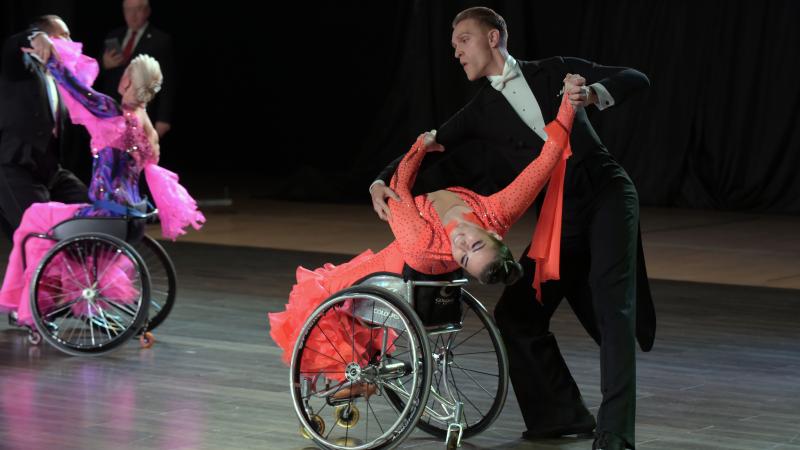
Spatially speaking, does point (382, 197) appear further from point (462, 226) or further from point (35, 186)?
point (35, 186)

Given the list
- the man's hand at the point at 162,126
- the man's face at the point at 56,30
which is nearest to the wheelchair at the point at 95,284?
the man's face at the point at 56,30

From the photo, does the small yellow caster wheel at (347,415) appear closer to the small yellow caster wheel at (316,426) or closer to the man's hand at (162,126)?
the small yellow caster wheel at (316,426)

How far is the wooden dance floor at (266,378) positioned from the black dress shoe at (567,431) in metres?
0.03

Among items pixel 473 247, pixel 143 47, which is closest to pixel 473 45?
pixel 473 247

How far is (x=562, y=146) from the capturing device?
359 cm

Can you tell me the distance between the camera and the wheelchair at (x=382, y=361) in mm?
3516

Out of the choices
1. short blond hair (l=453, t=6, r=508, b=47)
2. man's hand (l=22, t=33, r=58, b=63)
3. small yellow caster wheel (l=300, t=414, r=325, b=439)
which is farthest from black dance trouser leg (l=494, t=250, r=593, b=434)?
man's hand (l=22, t=33, r=58, b=63)

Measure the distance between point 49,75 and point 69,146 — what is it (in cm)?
646

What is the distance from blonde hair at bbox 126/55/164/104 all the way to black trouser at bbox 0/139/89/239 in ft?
1.79

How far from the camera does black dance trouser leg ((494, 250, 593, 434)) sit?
3.98 m

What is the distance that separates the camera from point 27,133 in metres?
5.49

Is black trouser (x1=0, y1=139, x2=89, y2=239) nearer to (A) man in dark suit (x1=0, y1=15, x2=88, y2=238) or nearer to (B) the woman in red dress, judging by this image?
(A) man in dark suit (x1=0, y1=15, x2=88, y2=238)

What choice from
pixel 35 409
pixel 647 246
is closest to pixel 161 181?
pixel 35 409

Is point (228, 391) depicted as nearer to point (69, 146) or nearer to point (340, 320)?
point (340, 320)
